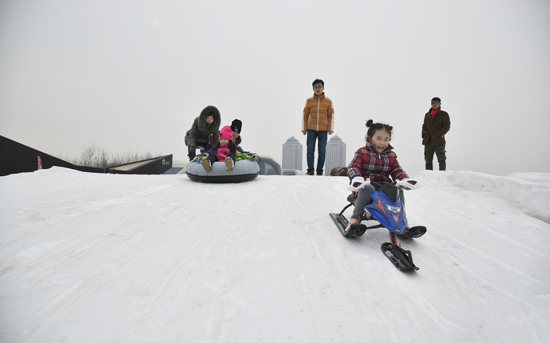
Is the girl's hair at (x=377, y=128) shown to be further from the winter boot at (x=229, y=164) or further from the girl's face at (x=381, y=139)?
the winter boot at (x=229, y=164)

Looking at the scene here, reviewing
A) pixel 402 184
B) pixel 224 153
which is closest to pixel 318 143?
pixel 224 153

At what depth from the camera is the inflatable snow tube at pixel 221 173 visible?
189 inches

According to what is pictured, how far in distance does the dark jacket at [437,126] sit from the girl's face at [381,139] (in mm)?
4926

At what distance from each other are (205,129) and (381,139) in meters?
4.61

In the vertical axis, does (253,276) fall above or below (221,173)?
below

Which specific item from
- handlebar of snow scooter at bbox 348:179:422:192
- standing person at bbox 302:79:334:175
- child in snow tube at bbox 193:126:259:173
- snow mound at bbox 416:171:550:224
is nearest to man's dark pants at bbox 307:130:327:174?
standing person at bbox 302:79:334:175

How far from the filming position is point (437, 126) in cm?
629

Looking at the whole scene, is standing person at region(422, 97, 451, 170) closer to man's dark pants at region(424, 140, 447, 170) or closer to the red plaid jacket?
man's dark pants at region(424, 140, 447, 170)

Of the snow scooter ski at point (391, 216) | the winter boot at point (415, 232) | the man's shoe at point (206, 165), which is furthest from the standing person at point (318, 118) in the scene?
the winter boot at point (415, 232)

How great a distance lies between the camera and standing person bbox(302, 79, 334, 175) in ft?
20.1

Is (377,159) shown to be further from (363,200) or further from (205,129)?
(205,129)

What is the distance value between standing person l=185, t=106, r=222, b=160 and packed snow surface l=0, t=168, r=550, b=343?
3.05 metres

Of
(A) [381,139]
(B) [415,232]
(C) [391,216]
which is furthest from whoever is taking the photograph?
(A) [381,139]

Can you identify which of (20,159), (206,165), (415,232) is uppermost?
(20,159)
